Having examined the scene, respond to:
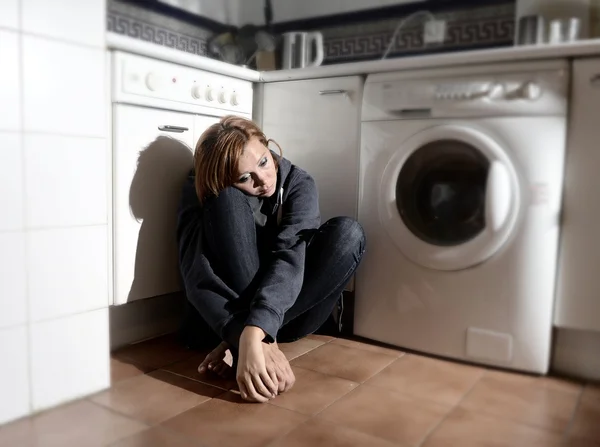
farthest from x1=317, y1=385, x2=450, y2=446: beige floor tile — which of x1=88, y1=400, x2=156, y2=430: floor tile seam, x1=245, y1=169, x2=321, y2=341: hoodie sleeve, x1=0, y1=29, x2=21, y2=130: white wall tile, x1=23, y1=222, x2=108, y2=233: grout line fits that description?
x1=0, y1=29, x2=21, y2=130: white wall tile

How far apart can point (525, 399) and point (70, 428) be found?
983mm

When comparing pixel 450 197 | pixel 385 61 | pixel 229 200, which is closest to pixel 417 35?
pixel 385 61

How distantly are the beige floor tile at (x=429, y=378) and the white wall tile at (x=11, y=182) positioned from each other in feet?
2.84

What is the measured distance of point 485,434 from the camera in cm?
105

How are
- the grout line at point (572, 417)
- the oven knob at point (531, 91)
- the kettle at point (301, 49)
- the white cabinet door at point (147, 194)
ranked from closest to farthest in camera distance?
1. the grout line at point (572, 417)
2. the oven knob at point (531, 91)
3. the white cabinet door at point (147, 194)
4. the kettle at point (301, 49)

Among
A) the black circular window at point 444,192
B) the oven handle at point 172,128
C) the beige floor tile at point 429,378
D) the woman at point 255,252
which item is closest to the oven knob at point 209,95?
the oven handle at point 172,128

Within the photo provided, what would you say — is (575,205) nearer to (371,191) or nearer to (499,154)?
(499,154)

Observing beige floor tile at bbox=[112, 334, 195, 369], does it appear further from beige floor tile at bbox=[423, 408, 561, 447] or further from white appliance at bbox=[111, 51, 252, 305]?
beige floor tile at bbox=[423, 408, 561, 447]

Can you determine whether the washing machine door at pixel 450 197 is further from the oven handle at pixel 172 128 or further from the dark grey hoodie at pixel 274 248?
the oven handle at pixel 172 128

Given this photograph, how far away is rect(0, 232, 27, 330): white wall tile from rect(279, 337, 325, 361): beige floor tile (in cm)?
70

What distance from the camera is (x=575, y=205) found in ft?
4.22

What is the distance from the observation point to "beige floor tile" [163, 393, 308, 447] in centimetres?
100

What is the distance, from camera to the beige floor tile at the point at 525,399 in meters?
1.13

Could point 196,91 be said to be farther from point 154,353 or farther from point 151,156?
point 154,353
